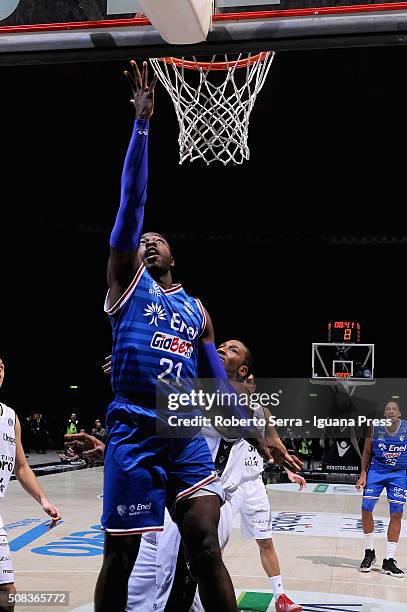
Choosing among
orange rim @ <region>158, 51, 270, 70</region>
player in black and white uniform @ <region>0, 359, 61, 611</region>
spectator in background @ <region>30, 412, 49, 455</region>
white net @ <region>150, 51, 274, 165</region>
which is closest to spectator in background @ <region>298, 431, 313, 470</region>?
spectator in background @ <region>30, 412, 49, 455</region>

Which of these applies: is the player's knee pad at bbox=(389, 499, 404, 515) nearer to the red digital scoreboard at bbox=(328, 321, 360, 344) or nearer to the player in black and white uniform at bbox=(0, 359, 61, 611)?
the player in black and white uniform at bbox=(0, 359, 61, 611)

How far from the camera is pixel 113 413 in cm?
319

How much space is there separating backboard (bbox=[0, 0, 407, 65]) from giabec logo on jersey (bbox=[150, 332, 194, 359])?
118 cm

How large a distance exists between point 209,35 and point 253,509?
12.6 ft

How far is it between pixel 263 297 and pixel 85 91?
10709 mm

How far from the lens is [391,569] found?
22.6 feet

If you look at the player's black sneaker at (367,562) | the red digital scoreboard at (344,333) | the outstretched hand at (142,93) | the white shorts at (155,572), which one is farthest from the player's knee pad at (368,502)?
the red digital scoreboard at (344,333)

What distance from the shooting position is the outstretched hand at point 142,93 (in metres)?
3.09

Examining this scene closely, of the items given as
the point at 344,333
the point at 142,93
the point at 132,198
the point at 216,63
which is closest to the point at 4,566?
the point at 132,198

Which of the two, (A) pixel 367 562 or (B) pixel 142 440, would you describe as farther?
(A) pixel 367 562

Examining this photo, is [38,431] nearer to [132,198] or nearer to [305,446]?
[305,446]

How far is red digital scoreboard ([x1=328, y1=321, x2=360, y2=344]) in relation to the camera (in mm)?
20844

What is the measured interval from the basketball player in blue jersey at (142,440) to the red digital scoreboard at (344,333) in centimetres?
1797

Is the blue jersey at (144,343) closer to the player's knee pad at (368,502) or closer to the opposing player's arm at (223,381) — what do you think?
the opposing player's arm at (223,381)
